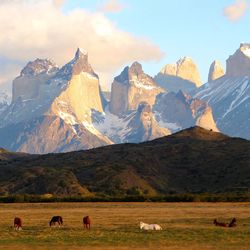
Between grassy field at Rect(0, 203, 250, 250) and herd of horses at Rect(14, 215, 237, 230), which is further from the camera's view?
herd of horses at Rect(14, 215, 237, 230)

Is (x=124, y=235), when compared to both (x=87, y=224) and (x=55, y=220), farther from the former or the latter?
(x=55, y=220)

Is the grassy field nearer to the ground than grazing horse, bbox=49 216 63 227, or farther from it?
nearer to the ground

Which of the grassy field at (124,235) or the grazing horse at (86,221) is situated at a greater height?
the grazing horse at (86,221)

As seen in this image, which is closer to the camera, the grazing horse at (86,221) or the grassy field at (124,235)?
the grassy field at (124,235)

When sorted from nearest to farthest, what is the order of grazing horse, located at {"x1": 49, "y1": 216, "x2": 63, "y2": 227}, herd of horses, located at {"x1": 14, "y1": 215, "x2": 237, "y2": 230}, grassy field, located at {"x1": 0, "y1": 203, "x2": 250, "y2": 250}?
grassy field, located at {"x1": 0, "y1": 203, "x2": 250, "y2": 250} → herd of horses, located at {"x1": 14, "y1": 215, "x2": 237, "y2": 230} → grazing horse, located at {"x1": 49, "y1": 216, "x2": 63, "y2": 227}

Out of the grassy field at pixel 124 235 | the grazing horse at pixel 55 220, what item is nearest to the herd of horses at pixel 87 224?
the grazing horse at pixel 55 220

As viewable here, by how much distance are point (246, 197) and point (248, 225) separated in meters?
64.9

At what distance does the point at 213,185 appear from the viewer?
611 ft

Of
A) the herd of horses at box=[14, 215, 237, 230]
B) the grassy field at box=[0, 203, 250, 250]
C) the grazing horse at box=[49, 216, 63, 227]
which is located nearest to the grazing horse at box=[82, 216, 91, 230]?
the herd of horses at box=[14, 215, 237, 230]

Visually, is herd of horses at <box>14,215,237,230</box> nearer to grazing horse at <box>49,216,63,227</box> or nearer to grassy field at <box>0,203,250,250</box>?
grazing horse at <box>49,216,63,227</box>

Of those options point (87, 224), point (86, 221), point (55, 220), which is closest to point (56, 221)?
point (55, 220)

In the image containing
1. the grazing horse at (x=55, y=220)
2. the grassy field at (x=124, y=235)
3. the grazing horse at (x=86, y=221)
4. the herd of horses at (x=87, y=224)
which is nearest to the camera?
the grassy field at (x=124, y=235)

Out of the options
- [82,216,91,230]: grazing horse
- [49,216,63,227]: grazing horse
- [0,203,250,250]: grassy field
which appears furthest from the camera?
[49,216,63,227]: grazing horse

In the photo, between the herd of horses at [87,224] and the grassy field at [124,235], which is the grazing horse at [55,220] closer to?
the herd of horses at [87,224]
